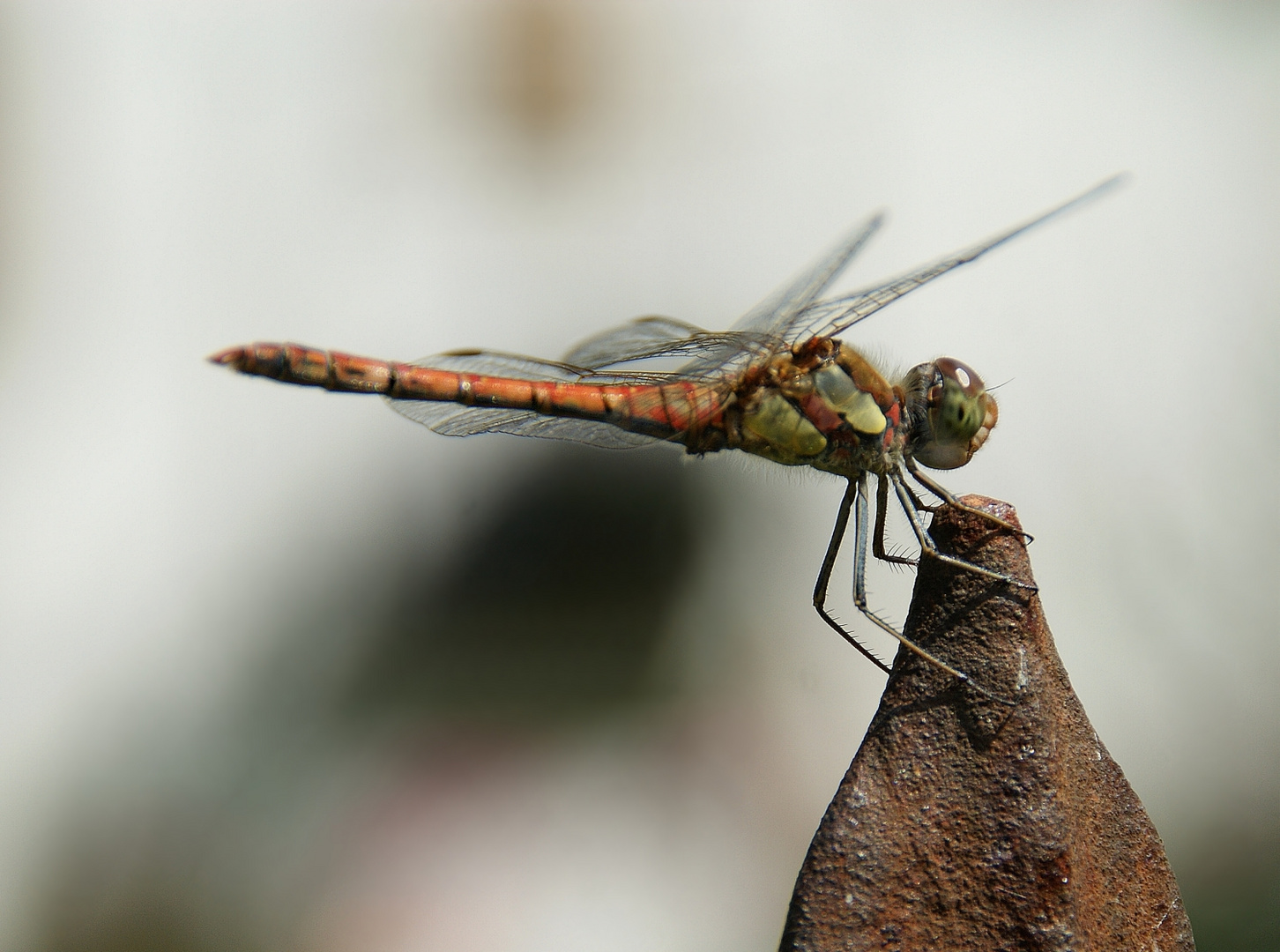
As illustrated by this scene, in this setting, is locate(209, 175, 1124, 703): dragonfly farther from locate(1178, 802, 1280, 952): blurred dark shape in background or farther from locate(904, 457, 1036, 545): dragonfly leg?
locate(1178, 802, 1280, 952): blurred dark shape in background

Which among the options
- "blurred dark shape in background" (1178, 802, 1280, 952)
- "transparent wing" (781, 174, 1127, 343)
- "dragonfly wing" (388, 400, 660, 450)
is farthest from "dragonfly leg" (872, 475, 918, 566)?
"blurred dark shape in background" (1178, 802, 1280, 952)

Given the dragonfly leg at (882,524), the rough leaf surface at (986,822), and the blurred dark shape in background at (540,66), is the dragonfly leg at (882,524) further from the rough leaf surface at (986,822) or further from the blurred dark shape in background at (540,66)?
the blurred dark shape in background at (540,66)

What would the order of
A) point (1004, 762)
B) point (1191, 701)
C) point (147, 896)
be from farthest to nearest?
point (1191, 701) < point (147, 896) < point (1004, 762)

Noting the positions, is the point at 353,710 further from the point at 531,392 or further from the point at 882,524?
the point at 882,524

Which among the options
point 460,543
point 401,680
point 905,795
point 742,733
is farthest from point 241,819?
point 905,795

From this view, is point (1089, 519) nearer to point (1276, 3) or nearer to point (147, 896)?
point (1276, 3)

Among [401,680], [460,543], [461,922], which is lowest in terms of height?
[461,922]

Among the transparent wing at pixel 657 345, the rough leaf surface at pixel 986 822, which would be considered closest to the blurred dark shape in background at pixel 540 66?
the transparent wing at pixel 657 345
